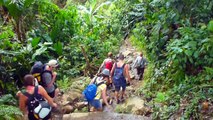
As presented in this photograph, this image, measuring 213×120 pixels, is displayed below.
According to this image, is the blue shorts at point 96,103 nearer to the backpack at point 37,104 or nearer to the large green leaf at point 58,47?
the backpack at point 37,104

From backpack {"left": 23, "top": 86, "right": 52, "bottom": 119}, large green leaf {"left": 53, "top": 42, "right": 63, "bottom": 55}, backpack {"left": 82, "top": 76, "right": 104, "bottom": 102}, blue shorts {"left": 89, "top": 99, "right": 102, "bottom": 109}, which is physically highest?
large green leaf {"left": 53, "top": 42, "right": 63, "bottom": 55}

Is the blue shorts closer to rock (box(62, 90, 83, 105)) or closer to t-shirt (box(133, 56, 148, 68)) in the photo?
rock (box(62, 90, 83, 105))

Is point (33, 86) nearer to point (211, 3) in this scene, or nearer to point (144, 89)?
point (211, 3)

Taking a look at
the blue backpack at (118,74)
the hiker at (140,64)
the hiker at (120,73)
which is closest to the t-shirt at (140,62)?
the hiker at (140,64)

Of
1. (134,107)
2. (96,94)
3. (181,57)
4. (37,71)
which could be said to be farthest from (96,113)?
(181,57)

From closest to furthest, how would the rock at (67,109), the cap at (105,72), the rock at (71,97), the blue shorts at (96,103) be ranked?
the blue shorts at (96,103), the rock at (67,109), the rock at (71,97), the cap at (105,72)

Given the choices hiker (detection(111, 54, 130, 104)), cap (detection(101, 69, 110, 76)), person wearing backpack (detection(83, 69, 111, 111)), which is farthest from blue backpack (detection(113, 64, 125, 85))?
cap (detection(101, 69, 110, 76))

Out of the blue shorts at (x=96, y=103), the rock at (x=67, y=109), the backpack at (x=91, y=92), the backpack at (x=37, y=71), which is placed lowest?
the rock at (x=67, y=109)

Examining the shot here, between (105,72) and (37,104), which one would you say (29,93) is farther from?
(105,72)

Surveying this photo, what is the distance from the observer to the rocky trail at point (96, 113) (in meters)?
7.34

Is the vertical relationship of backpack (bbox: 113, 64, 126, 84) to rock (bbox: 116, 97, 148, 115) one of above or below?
above

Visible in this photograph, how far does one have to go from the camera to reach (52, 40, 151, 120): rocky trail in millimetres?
7344

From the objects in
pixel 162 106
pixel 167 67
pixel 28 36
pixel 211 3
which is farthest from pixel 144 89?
pixel 28 36

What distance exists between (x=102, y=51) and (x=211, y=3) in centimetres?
700
